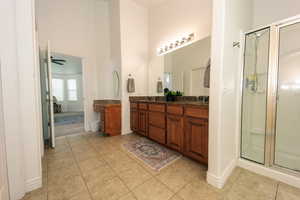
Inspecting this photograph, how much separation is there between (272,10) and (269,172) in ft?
7.55

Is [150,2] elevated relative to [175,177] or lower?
elevated

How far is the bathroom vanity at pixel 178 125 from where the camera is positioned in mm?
1694

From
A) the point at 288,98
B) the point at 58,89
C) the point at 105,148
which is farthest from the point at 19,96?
the point at 58,89

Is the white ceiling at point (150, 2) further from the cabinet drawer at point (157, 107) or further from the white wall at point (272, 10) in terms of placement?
the cabinet drawer at point (157, 107)

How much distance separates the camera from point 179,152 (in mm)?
2080

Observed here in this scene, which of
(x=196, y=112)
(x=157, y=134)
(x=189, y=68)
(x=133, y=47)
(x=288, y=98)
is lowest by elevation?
(x=157, y=134)

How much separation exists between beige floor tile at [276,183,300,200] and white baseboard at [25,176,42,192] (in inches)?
97.3

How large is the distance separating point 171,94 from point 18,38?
7.60 feet

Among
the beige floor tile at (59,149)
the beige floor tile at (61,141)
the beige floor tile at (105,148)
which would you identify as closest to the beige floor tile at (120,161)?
the beige floor tile at (105,148)

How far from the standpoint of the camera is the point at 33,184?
4.41 feet

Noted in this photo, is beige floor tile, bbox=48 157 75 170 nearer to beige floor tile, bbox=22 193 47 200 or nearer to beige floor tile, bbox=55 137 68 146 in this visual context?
beige floor tile, bbox=22 193 47 200

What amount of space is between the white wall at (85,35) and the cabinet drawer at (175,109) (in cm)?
209

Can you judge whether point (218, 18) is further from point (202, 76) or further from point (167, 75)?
point (167, 75)

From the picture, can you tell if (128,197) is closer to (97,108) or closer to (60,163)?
(60,163)
